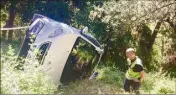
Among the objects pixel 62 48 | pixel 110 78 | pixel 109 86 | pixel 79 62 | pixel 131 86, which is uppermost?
pixel 62 48

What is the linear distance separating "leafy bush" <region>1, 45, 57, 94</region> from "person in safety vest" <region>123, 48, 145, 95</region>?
227cm

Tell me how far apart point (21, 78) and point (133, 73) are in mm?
3191

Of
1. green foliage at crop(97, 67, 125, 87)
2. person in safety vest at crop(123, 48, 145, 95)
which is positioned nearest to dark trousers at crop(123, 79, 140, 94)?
person in safety vest at crop(123, 48, 145, 95)

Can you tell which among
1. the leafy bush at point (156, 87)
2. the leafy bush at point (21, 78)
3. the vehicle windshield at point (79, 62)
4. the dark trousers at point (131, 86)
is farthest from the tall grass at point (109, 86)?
the leafy bush at point (21, 78)

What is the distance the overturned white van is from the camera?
9.80 m

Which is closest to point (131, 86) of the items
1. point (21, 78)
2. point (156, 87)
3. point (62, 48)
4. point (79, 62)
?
point (79, 62)

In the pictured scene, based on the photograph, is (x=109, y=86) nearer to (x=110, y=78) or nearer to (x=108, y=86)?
(x=108, y=86)

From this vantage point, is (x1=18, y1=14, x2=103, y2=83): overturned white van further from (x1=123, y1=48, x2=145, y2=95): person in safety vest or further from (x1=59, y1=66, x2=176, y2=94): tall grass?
(x1=123, y1=48, x2=145, y2=95): person in safety vest

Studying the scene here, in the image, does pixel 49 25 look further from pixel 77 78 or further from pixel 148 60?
pixel 148 60

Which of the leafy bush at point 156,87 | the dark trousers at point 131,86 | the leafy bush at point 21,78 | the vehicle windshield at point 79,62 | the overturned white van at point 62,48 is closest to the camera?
the leafy bush at point 21,78

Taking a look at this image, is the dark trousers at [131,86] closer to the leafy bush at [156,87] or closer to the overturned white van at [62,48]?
the leafy bush at [156,87]

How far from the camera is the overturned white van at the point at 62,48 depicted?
980 cm

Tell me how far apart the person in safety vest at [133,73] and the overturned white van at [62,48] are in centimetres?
220

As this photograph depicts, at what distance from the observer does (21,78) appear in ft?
19.5
